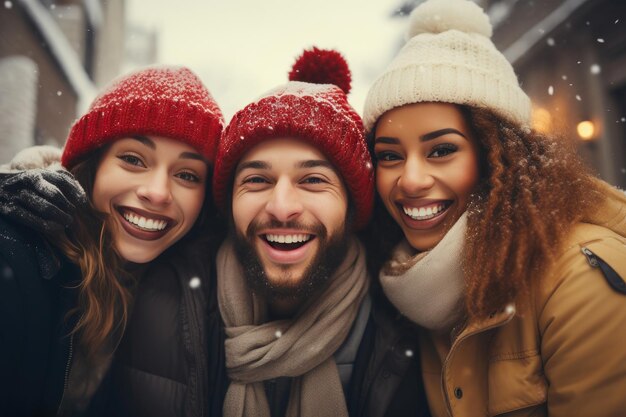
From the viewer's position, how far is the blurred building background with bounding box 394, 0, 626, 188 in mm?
6184

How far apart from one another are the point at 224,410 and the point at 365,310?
868mm

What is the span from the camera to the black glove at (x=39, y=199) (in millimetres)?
1590

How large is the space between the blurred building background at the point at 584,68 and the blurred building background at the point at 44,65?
19.0 feet

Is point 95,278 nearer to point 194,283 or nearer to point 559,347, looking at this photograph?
point 194,283

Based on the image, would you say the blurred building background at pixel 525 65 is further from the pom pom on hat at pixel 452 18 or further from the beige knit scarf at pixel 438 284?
the beige knit scarf at pixel 438 284

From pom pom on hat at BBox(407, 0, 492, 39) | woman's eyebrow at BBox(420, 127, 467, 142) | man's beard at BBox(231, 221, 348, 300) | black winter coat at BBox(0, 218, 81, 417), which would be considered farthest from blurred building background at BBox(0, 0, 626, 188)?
black winter coat at BBox(0, 218, 81, 417)

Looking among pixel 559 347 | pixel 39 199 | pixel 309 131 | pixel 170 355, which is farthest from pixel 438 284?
pixel 39 199

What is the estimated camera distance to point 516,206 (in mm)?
1689

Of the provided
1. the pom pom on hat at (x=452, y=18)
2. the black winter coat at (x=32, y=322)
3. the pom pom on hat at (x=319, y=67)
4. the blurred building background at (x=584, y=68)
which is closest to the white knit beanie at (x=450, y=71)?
the pom pom on hat at (x=452, y=18)

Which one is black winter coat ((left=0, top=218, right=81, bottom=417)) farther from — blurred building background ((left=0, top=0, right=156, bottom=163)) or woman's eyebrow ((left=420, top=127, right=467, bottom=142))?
blurred building background ((left=0, top=0, right=156, bottom=163))


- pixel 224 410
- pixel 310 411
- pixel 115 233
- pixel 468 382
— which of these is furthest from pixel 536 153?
pixel 115 233

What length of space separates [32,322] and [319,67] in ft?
6.12

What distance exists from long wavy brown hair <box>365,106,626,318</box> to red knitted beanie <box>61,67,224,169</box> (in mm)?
1327

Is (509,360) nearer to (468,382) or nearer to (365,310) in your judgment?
(468,382)
